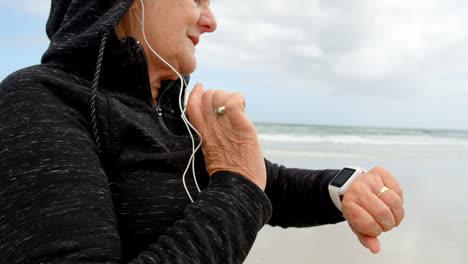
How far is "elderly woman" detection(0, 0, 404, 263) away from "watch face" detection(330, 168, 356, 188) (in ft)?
0.20

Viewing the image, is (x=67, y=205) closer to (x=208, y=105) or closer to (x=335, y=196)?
(x=208, y=105)

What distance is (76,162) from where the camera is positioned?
796 millimetres

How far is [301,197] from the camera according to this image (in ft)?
4.74

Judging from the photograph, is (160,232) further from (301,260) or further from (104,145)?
(301,260)

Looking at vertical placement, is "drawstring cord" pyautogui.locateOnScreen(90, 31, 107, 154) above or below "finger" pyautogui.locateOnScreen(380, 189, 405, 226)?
above

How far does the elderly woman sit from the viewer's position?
737 mm

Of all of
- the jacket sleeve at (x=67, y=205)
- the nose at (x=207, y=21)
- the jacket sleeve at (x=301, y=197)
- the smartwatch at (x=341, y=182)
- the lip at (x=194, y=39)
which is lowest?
the jacket sleeve at (x=301, y=197)

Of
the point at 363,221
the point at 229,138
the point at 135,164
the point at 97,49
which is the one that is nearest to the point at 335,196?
the point at 363,221

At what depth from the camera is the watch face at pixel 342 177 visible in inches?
48.9

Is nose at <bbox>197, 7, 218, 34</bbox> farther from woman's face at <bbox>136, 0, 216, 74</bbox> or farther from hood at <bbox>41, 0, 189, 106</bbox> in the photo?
hood at <bbox>41, 0, 189, 106</bbox>

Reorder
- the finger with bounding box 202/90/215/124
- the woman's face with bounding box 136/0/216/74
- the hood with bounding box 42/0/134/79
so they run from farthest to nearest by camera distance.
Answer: the woman's face with bounding box 136/0/216/74 → the finger with bounding box 202/90/215/124 → the hood with bounding box 42/0/134/79

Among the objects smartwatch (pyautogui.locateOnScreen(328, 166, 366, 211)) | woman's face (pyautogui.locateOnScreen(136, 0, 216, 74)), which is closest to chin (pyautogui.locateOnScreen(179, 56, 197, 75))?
woman's face (pyautogui.locateOnScreen(136, 0, 216, 74))

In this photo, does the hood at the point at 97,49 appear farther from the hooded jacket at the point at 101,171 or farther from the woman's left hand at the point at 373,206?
the woman's left hand at the point at 373,206

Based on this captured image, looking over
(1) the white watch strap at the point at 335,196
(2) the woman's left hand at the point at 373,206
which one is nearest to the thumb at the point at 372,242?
(2) the woman's left hand at the point at 373,206
